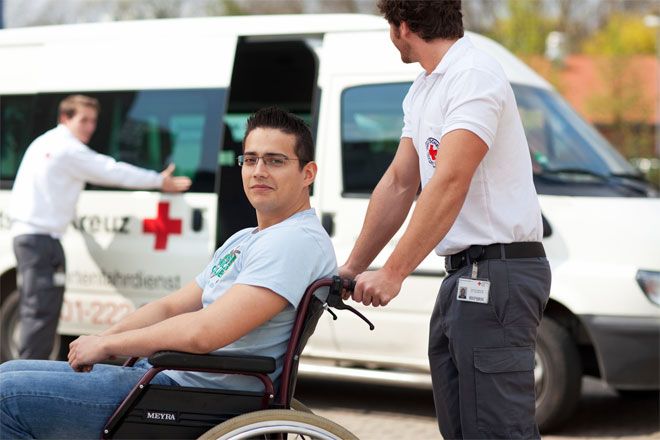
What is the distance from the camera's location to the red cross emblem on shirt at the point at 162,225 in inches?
276

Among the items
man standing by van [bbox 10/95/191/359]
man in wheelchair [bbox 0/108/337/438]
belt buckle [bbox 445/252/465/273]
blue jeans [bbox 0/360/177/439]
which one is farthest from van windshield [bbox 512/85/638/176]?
blue jeans [bbox 0/360/177/439]

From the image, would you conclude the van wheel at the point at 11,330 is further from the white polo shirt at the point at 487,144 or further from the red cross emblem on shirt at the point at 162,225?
the white polo shirt at the point at 487,144

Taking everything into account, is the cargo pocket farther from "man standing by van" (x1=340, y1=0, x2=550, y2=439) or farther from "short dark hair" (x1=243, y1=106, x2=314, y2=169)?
"short dark hair" (x1=243, y1=106, x2=314, y2=169)

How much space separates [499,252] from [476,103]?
1.51ft

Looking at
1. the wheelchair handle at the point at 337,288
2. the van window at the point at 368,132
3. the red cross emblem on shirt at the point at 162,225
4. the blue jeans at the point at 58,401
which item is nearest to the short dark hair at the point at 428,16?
the wheelchair handle at the point at 337,288

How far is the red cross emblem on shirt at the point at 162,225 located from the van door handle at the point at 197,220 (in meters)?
0.10

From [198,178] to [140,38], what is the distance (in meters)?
1.06

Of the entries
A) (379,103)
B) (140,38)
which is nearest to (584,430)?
(379,103)

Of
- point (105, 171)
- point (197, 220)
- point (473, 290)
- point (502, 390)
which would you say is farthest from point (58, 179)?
point (502, 390)

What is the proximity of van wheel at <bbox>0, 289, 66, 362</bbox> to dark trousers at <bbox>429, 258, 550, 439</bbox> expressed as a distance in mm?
4827

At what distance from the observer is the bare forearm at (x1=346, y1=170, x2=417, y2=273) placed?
12.1 feet

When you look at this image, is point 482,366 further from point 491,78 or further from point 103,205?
point 103,205

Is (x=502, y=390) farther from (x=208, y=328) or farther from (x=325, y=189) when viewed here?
(x=325, y=189)

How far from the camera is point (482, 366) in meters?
3.33
